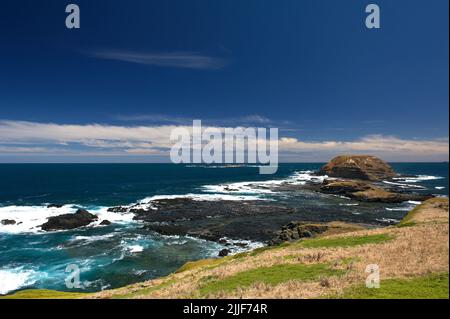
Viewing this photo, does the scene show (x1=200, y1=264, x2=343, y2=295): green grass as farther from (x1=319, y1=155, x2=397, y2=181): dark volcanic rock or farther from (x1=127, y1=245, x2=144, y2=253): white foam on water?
(x1=319, y1=155, x2=397, y2=181): dark volcanic rock

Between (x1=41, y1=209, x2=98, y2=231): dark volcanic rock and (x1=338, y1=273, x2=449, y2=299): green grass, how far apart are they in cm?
6166

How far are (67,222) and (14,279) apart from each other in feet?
88.1

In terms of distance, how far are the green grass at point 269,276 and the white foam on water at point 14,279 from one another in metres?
28.5

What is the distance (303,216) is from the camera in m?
74.8

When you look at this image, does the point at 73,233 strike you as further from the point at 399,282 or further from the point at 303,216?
the point at 399,282

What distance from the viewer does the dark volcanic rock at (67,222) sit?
210 feet

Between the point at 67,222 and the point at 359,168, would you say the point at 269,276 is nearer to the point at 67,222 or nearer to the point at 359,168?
the point at 67,222

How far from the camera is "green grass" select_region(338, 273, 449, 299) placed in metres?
15.0

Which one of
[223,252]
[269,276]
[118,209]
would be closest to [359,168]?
[118,209]

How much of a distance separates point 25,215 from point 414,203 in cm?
10468

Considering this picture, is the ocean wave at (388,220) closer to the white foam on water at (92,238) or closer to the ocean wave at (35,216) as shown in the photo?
the ocean wave at (35,216)
